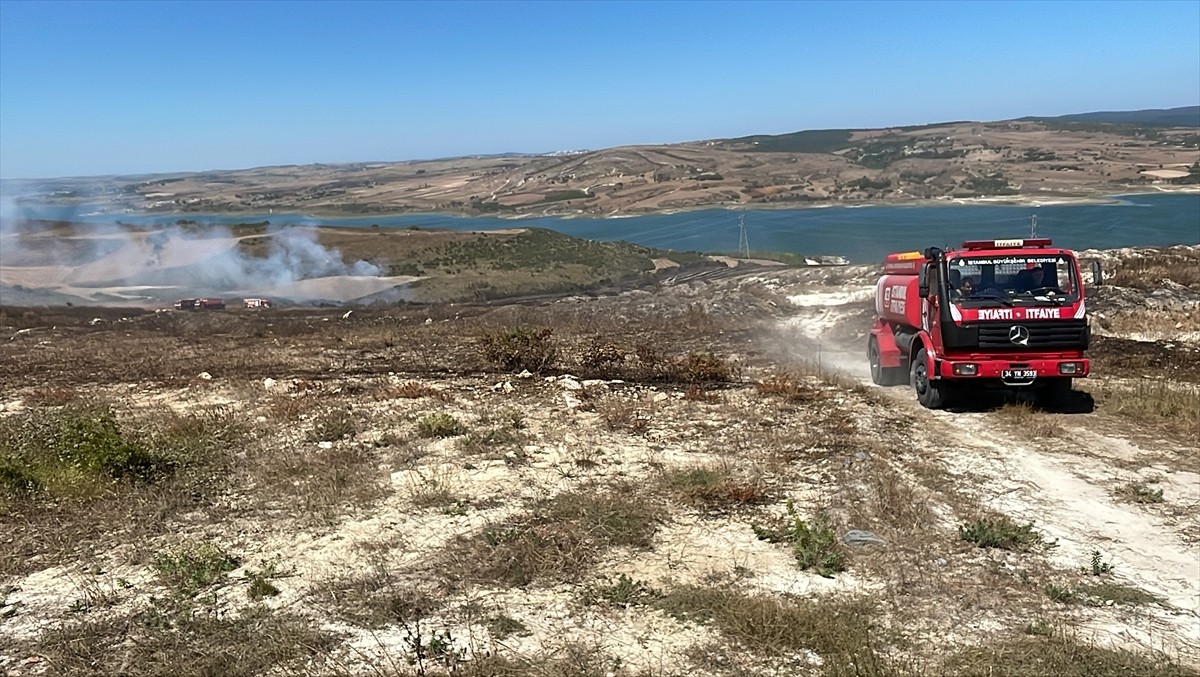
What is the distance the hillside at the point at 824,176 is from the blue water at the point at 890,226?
890 cm

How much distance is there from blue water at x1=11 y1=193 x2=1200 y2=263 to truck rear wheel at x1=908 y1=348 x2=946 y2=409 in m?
48.2

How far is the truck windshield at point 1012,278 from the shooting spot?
38.8 ft

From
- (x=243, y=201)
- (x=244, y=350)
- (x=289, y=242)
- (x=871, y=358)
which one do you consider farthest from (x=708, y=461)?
(x=243, y=201)

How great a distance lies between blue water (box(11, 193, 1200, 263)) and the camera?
71.7 meters

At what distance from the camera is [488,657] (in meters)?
5.30

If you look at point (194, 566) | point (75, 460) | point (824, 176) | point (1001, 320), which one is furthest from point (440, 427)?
point (824, 176)

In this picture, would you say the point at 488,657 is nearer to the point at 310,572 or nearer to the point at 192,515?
the point at 310,572

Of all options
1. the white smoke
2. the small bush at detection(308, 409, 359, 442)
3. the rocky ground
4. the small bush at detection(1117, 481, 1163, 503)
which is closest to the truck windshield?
the rocky ground

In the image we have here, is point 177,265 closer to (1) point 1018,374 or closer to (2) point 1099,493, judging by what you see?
(1) point 1018,374

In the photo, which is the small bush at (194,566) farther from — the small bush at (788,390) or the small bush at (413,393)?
the small bush at (788,390)

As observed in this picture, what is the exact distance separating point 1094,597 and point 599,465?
532 cm

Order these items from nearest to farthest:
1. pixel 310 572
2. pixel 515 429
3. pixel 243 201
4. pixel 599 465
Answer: pixel 310 572, pixel 599 465, pixel 515 429, pixel 243 201

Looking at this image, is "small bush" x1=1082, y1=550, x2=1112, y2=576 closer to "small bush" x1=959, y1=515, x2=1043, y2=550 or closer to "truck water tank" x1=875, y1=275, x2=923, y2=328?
"small bush" x1=959, y1=515, x2=1043, y2=550

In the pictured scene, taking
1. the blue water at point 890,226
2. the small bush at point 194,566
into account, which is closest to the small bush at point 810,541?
the small bush at point 194,566
